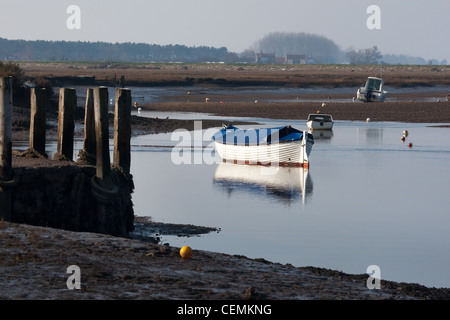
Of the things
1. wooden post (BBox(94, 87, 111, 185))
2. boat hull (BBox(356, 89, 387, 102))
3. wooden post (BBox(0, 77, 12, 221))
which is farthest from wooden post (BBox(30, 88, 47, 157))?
boat hull (BBox(356, 89, 387, 102))

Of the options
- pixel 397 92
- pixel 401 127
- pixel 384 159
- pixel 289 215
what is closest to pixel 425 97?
pixel 397 92

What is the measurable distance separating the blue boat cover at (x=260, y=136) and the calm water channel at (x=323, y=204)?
1070 mm

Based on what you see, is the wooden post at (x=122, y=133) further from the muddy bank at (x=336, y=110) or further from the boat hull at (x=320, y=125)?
the muddy bank at (x=336, y=110)

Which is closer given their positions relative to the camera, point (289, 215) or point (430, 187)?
point (289, 215)

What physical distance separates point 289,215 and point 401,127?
105 feet

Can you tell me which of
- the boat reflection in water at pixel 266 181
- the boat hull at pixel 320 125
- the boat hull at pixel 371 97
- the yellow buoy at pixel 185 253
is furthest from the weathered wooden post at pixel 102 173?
the boat hull at pixel 371 97

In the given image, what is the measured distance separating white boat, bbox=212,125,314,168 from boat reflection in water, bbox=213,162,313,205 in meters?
0.29

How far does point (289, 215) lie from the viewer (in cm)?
2430

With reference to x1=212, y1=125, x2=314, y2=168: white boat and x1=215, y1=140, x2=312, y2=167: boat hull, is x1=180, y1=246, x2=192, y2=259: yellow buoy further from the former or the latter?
x1=215, y1=140, x2=312, y2=167: boat hull

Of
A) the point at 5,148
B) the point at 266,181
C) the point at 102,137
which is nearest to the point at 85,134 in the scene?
the point at 102,137

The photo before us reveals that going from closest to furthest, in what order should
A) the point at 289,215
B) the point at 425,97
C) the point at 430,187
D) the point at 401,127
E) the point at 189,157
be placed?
the point at 289,215 → the point at 430,187 → the point at 189,157 → the point at 401,127 → the point at 425,97

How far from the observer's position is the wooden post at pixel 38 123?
2100 cm
